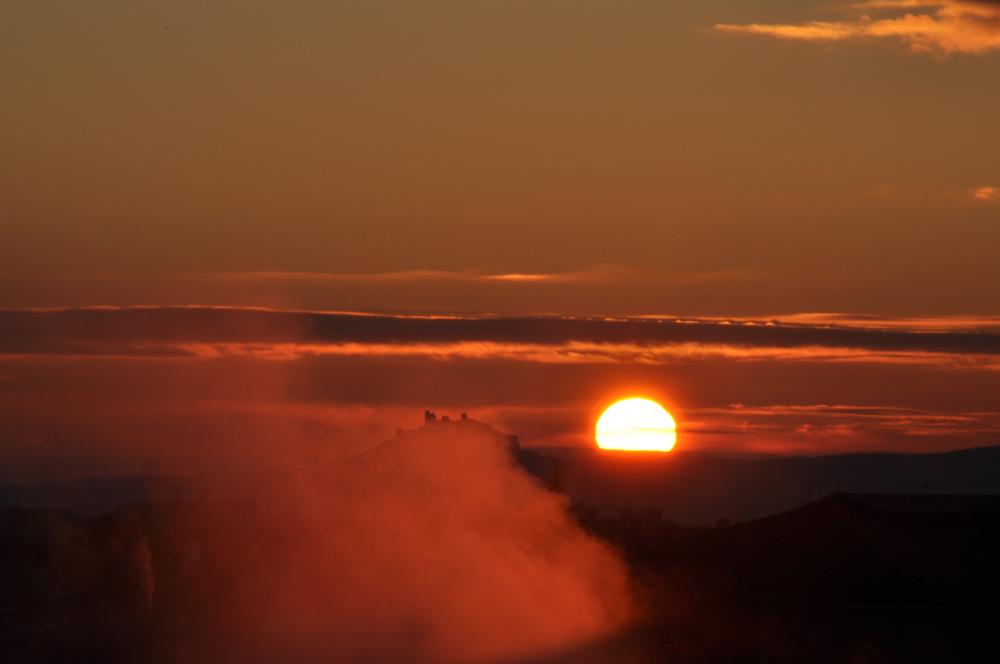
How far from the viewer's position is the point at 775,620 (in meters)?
50.9

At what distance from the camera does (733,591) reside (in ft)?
182

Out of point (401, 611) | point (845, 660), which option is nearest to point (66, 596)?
point (401, 611)

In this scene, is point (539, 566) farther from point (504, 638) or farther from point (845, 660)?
point (845, 660)

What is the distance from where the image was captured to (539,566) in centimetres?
5962

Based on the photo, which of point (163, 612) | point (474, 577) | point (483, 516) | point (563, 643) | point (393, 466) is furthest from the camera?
point (393, 466)

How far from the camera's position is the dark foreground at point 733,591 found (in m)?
48.6

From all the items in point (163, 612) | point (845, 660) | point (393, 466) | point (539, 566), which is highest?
point (393, 466)

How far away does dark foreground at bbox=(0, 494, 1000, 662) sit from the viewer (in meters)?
48.6

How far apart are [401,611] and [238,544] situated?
1158 cm

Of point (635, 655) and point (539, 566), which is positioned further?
point (539, 566)

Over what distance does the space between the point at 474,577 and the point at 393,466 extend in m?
9.87

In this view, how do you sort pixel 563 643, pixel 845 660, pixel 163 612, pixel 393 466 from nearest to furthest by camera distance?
pixel 845 660 < pixel 563 643 < pixel 163 612 < pixel 393 466

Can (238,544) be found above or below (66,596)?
above

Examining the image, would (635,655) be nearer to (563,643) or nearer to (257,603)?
(563,643)
